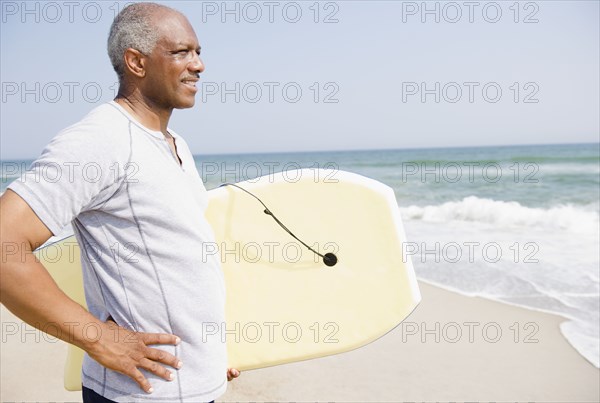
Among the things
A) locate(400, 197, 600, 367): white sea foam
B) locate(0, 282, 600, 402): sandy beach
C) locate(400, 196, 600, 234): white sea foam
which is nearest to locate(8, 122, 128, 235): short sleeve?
locate(0, 282, 600, 402): sandy beach

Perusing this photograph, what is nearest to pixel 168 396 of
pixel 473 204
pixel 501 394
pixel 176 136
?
pixel 176 136

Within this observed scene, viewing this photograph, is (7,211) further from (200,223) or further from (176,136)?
(176,136)

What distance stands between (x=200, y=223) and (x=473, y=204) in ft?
37.5

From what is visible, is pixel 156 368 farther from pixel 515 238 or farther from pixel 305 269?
pixel 515 238

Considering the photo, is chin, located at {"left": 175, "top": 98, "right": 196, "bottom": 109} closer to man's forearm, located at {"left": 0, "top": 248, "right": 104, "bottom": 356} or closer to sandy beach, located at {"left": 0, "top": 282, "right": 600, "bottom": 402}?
man's forearm, located at {"left": 0, "top": 248, "right": 104, "bottom": 356}

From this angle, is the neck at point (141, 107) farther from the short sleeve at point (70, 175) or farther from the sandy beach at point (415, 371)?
the sandy beach at point (415, 371)

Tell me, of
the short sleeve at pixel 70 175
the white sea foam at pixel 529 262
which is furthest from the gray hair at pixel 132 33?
the white sea foam at pixel 529 262

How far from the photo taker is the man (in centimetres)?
99

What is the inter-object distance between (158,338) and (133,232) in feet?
0.76

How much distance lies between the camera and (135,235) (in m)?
1.12

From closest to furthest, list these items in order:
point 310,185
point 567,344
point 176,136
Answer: point 176,136 → point 310,185 → point 567,344

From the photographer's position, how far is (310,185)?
2.15 meters

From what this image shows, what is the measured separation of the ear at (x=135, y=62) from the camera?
123cm

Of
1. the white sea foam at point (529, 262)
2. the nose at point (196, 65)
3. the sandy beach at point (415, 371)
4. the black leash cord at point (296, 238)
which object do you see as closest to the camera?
the nose at point (196, 65)
